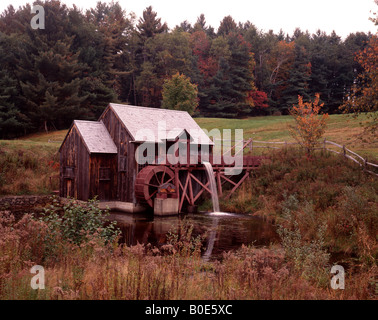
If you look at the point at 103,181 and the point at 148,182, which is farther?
the point at 103,181

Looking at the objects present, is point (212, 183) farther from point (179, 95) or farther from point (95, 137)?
point (179, 95)

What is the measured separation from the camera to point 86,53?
1895 inches

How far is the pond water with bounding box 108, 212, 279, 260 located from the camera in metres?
13.6

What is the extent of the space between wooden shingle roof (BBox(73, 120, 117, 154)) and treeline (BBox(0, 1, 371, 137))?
18680 millimetres

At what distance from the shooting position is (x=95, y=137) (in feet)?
76.5

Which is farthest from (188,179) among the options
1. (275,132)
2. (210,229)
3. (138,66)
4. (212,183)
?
(138,66)

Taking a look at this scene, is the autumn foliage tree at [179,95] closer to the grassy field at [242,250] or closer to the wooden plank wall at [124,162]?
the grassy field at [242,250]

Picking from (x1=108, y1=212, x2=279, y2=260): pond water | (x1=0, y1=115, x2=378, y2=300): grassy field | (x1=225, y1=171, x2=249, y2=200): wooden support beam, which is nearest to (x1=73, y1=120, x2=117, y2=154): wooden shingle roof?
(x1=108, y1=212, x2=279, y2=260): pond water

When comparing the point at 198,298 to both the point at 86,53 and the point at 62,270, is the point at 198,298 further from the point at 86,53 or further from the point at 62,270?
the point at 86,53

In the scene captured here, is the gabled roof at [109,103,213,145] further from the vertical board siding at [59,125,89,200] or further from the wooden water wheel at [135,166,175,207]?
the vertical board siding at [59,125,89,200]

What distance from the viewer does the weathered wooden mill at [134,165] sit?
71.6 feet

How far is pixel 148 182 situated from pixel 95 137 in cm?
517

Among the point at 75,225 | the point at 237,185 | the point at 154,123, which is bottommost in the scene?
the point at 75,225

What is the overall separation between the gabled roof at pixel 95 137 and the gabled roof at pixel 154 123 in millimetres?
1747
